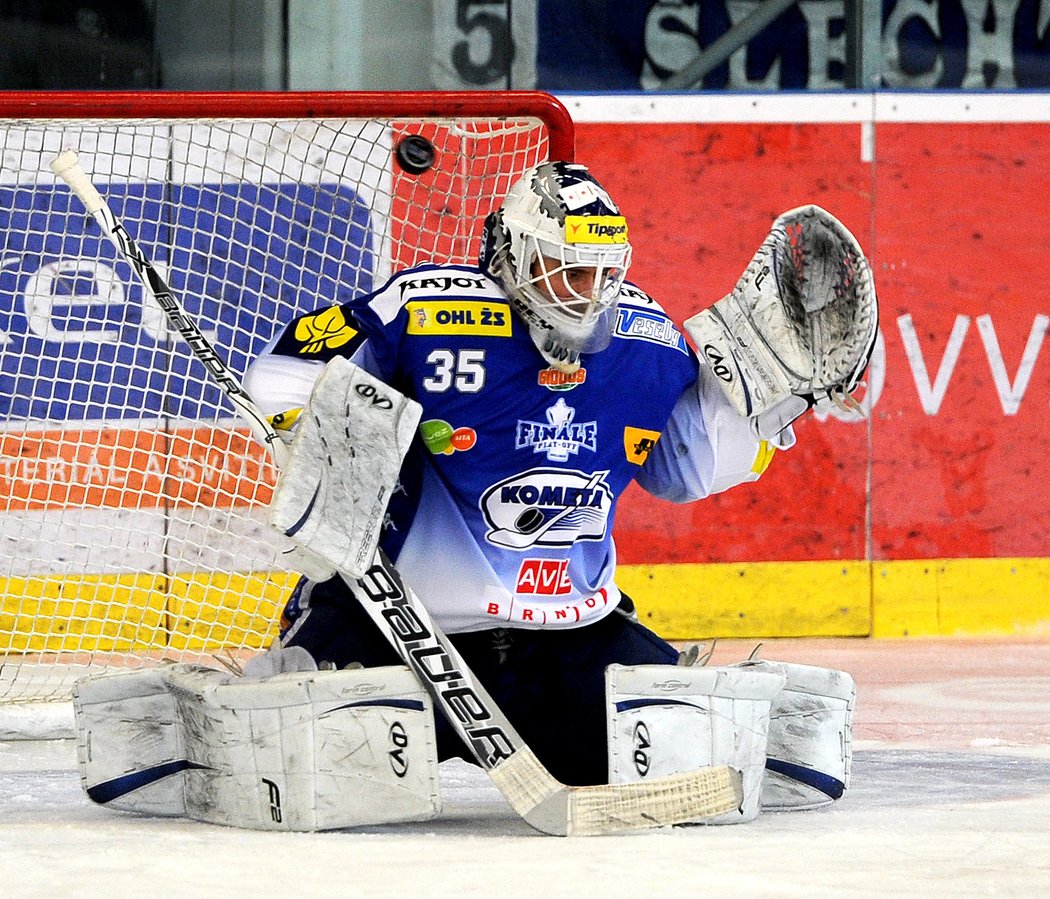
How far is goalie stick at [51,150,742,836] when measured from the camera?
9.46 ft

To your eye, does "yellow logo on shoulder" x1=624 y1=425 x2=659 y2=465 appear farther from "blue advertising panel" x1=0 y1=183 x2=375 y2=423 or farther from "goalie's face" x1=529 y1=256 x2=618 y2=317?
"blue advertising panel" x1=0 y1=183 x2=375 y2=423

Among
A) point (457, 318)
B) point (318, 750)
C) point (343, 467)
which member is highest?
point (457, 318)

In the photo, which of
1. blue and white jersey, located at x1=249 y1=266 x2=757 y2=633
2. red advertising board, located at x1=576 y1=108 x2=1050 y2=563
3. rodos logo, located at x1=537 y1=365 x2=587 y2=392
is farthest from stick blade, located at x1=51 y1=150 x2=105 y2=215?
red advertising board, located at x1=576 y1=108 x2=1050 y2=563

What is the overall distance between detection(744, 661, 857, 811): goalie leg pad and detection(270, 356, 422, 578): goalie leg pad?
0.70 m

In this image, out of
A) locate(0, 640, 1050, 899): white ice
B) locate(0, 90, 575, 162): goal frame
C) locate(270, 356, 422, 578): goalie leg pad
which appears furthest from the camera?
locate(0, 90, 575, 162): goal frame

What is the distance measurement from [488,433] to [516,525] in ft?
0.50

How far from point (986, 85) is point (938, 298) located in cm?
70

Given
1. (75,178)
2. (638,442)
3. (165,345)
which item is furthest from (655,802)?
(165,345)

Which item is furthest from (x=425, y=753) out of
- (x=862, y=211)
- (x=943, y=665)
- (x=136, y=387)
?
(x=862, y=211)

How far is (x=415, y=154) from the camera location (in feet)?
13.2

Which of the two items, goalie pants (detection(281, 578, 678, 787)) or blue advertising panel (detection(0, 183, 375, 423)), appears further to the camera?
blue advertising panel (detection(0, 183, 375, 423))

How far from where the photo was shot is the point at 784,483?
5625 millimetres

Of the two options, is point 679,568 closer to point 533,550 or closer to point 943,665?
point 943,665

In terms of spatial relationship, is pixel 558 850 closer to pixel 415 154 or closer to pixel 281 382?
pixel 281 382
